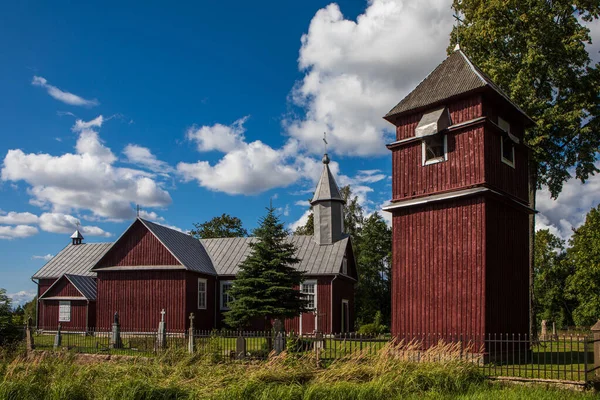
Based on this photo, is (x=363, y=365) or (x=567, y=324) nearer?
(x=363, y=365)

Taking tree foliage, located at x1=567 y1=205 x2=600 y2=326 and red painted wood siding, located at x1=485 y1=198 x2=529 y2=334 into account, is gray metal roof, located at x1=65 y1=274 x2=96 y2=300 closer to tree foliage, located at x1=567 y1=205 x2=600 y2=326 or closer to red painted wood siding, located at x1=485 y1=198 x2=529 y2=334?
red painted wood siding, located at x1=485 y1=198 x2=529 y2=334

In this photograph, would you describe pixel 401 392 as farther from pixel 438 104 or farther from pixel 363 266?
pixel 363 266

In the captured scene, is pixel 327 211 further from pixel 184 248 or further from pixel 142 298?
pixel 142 298

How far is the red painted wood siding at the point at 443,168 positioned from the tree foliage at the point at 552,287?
34.0 m

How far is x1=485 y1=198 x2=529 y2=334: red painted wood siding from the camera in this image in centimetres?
1648

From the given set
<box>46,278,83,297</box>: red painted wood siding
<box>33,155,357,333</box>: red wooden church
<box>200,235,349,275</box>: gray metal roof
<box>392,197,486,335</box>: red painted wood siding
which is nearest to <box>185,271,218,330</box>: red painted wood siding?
<box>33,155,357,333</box>: red wooden church

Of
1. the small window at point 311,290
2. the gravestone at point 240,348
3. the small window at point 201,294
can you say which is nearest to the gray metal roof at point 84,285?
the small window at point 201,294

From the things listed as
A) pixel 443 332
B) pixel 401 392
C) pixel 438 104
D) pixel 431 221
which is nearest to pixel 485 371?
pixel 443 332

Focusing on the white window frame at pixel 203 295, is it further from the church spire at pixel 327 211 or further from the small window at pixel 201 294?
the church spire at pixel 327 211

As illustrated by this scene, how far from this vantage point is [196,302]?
2991 cm

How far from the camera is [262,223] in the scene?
22.1 metres

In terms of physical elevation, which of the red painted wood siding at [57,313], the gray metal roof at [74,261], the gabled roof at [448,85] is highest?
the gabled roof at [448,85]

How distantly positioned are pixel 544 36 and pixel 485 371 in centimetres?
1638

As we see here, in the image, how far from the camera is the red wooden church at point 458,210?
16438 millimetres
